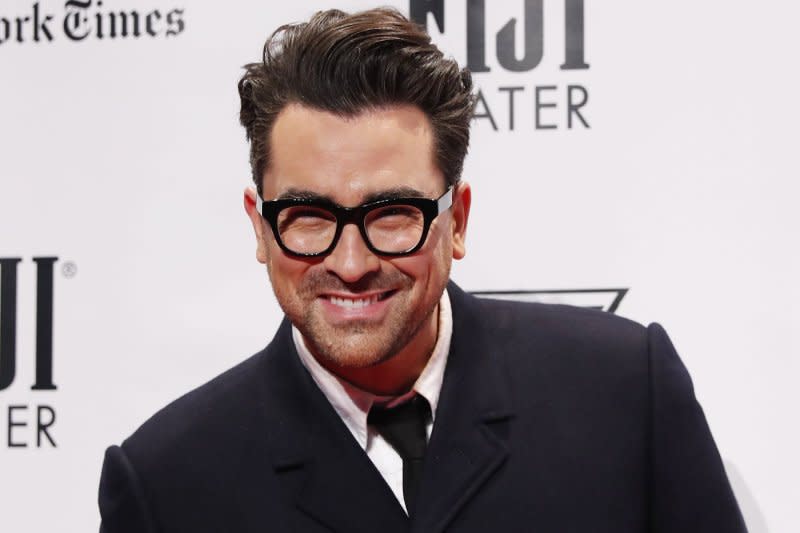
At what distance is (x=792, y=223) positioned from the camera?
142 cm

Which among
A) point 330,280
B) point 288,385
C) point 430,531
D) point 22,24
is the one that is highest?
point 22,24

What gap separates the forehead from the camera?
109 centimetres

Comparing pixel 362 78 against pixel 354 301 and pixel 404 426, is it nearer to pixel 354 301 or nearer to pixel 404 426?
pixel 354 301

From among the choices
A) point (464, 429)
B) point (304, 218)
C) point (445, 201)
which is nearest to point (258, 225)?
point (304, 218)

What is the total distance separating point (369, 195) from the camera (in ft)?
3.58

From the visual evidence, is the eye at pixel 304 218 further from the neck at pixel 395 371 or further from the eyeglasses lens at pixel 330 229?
the neck at pixel 395 371

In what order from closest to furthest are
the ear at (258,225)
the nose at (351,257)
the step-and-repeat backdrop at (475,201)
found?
the nose at (351,257) < the ear at (258,225) < the step-and-repeat backdrop at (475,201)

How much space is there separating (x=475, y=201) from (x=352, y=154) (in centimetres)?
44

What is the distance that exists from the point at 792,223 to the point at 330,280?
2.25 feet

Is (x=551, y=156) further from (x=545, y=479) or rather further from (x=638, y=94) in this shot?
(x=545, y=479)

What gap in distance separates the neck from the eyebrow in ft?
0.56

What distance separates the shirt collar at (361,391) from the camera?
1.21 metres

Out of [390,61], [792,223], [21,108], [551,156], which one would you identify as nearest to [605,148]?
[551,156]

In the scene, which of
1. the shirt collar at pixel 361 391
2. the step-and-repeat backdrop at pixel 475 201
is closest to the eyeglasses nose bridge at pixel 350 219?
the shirt collar at pixel 361 391
